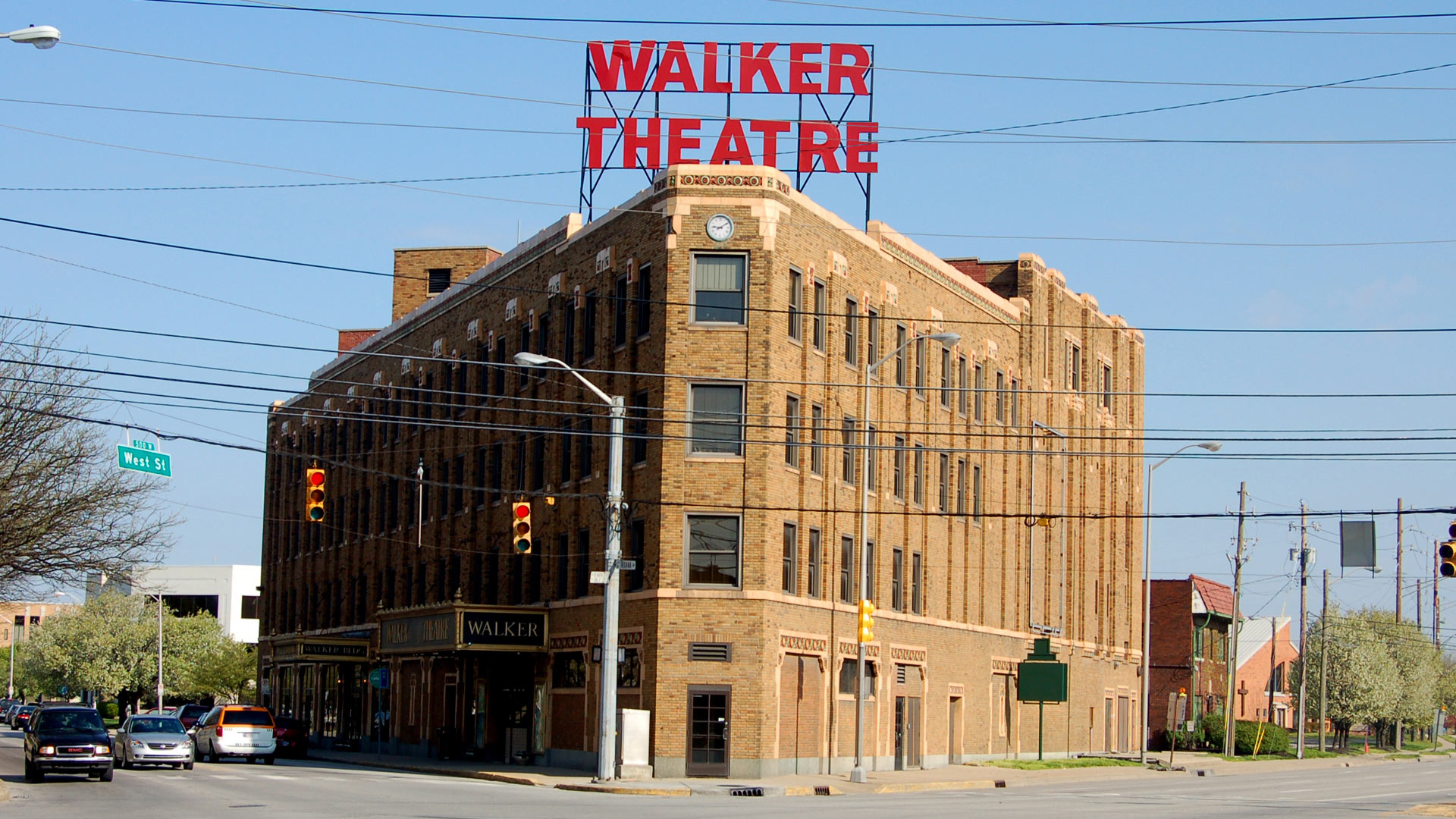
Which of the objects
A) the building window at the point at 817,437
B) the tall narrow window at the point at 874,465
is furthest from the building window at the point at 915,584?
the building window at the point at 817,437

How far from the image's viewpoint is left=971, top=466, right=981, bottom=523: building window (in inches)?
2238

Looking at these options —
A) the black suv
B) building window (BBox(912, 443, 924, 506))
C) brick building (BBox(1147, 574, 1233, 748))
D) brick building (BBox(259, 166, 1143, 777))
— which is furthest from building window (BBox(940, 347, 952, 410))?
brick building (BBox(1147, 574, 1233, 748))

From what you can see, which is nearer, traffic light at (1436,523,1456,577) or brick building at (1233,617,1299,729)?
traffic light at (1436,523,1456,577)

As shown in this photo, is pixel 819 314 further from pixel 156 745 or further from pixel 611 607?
pixel 156 745

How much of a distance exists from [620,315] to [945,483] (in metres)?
14.6

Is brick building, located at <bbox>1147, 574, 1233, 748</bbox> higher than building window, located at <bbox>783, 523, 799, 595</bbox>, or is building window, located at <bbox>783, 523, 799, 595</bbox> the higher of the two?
building window, located at <bbox>783, 523, 799, 595</bbox>

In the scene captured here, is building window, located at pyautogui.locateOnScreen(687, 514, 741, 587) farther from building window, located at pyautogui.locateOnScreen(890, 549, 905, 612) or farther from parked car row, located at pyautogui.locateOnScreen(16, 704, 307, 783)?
parked car row, located at pyautogui.locateOnScreen(16, 704, 307, 783)

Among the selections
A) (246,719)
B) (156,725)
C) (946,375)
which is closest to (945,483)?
(946,375)

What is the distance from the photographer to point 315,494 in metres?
37.6

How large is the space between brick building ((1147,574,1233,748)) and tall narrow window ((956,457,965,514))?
107 feet

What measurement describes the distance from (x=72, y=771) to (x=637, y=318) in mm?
18307

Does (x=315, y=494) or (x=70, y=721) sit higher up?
(x=315, y=494)

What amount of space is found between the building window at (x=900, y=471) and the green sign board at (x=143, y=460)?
2333 cm

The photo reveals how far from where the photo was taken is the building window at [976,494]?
5684cm
